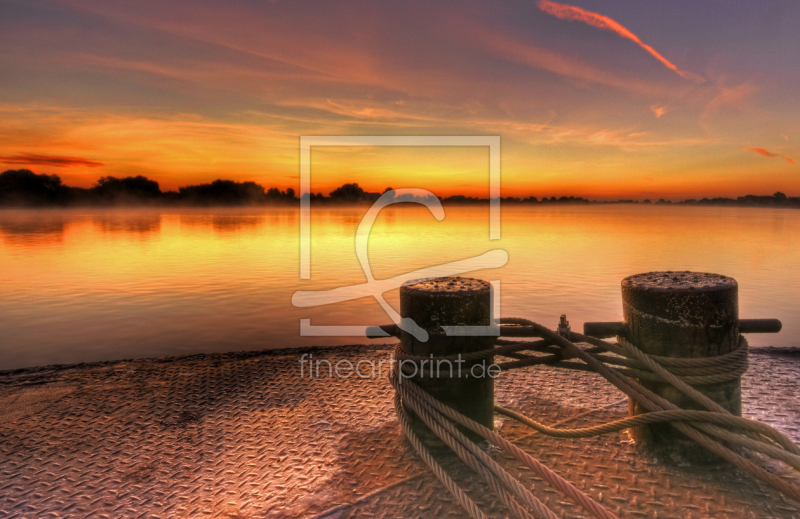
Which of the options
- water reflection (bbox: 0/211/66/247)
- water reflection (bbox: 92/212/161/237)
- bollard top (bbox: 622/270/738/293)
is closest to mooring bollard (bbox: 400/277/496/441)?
bollard top (bbox: 622/270/738/293)

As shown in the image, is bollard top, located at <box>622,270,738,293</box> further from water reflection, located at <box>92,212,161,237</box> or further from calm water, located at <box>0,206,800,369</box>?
water reflection, located at <box>92,212,161,237</box>

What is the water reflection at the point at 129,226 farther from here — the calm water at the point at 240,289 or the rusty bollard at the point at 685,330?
the rusty bollard at the point at 685,330

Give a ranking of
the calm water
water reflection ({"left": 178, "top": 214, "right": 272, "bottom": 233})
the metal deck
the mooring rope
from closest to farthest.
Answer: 1. the mooring rope
2. the metal deck
3. the calm water
4. water reflection ({"left": 178, "top": 214, "right": 272, "bottom": 233})

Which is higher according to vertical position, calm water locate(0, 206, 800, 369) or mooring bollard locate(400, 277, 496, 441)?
mooring bollard locate(400, 277, 496, 441)

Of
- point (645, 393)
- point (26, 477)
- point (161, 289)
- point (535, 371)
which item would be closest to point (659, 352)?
point (645, 393)

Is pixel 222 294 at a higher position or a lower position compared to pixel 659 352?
lower

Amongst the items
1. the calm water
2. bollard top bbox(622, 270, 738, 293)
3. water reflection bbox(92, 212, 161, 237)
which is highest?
water reflection bbox(92, 212, 161, 237)

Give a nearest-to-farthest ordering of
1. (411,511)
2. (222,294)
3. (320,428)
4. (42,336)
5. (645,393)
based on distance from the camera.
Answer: (411,511) → (645,393) → (320,428) → (42,336) → (222,294)

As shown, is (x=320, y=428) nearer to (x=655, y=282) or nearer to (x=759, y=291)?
(x=655, y=282)

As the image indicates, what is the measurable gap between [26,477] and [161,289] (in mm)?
11593

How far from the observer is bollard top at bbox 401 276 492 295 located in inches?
111

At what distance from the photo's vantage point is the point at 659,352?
8.75ft

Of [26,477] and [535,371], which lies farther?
[535,371]

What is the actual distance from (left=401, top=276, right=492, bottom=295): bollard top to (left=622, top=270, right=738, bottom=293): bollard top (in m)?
0.86
